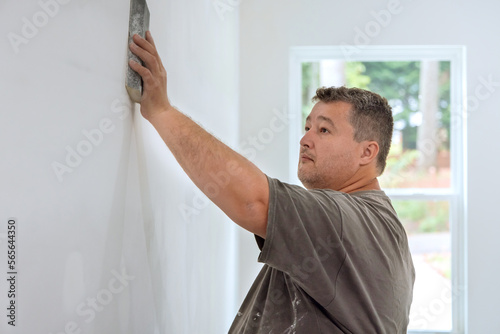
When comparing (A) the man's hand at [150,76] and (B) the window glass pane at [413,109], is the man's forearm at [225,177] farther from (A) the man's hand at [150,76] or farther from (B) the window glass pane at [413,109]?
(B) the window glass pane at [413,109]

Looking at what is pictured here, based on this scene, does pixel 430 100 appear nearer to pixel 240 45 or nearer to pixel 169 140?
pixel 240 45

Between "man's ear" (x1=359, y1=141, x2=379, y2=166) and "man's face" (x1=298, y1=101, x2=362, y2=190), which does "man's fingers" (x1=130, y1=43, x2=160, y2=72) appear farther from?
"man's ear" (x1=359, y1=141, x2=379, y2=166)

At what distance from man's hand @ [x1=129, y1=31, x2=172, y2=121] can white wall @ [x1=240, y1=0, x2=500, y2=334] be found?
6.95 ft

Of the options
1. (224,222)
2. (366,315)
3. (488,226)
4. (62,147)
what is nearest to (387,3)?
(488,226)

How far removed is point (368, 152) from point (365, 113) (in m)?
0.10

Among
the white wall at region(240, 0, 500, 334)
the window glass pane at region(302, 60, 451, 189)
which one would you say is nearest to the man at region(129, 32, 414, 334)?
the white wall at region(240, 0, 500, 334)

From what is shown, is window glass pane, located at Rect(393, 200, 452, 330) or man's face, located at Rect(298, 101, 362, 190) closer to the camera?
man's face, located at Rect(298, 101, 362, 190)

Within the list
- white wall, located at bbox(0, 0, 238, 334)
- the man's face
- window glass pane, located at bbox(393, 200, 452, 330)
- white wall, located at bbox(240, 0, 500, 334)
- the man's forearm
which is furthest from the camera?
window glass pane, located at bbox(393, 200, 452, 330)

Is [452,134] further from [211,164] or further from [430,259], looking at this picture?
[211,164]

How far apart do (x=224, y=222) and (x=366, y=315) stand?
137 centimetres

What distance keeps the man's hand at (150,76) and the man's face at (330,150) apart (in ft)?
1.55

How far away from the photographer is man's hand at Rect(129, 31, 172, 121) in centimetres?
91

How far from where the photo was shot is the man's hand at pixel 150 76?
91 centimetres

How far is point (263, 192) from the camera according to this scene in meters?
0.92
